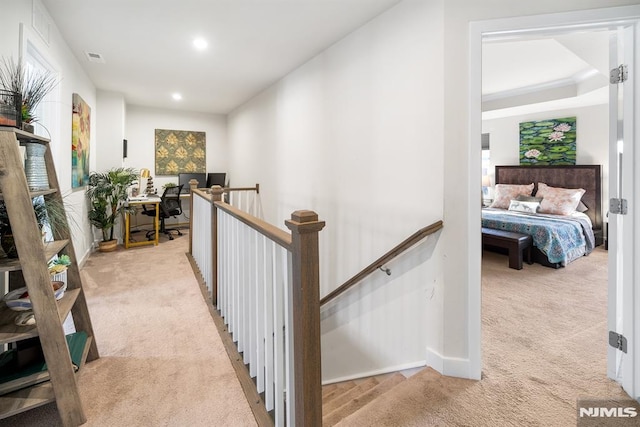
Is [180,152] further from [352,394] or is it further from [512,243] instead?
[512,243]

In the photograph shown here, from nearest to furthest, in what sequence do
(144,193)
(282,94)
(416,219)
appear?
1. (416,219)
2. (282,94)
3. (144,193)

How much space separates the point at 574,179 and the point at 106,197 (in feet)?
24.5

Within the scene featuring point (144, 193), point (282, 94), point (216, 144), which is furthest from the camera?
point (216, 144)

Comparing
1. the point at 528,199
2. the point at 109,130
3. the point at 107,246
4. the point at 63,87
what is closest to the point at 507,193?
the point at 528,199

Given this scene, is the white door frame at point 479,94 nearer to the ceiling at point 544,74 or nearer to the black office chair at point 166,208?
the ceiling at point 544,74

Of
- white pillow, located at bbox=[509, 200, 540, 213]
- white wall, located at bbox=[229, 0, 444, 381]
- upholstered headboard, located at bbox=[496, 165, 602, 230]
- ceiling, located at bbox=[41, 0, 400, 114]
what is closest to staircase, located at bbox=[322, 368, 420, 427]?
white wall, located at bbox=[229, 0, 444, 381]

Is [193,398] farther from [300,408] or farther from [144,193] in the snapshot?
[144,193]

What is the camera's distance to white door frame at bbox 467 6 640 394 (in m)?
1.61

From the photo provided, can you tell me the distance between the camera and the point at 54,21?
8.95 feet

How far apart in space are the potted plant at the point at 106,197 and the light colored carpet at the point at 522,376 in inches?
179

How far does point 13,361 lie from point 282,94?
3839 millimetres

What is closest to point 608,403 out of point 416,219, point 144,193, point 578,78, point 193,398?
point 416,219

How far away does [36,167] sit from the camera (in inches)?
61.6

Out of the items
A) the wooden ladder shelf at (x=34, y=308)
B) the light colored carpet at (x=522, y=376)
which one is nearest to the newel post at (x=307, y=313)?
the light colored carpet at (x=522, y=376)
